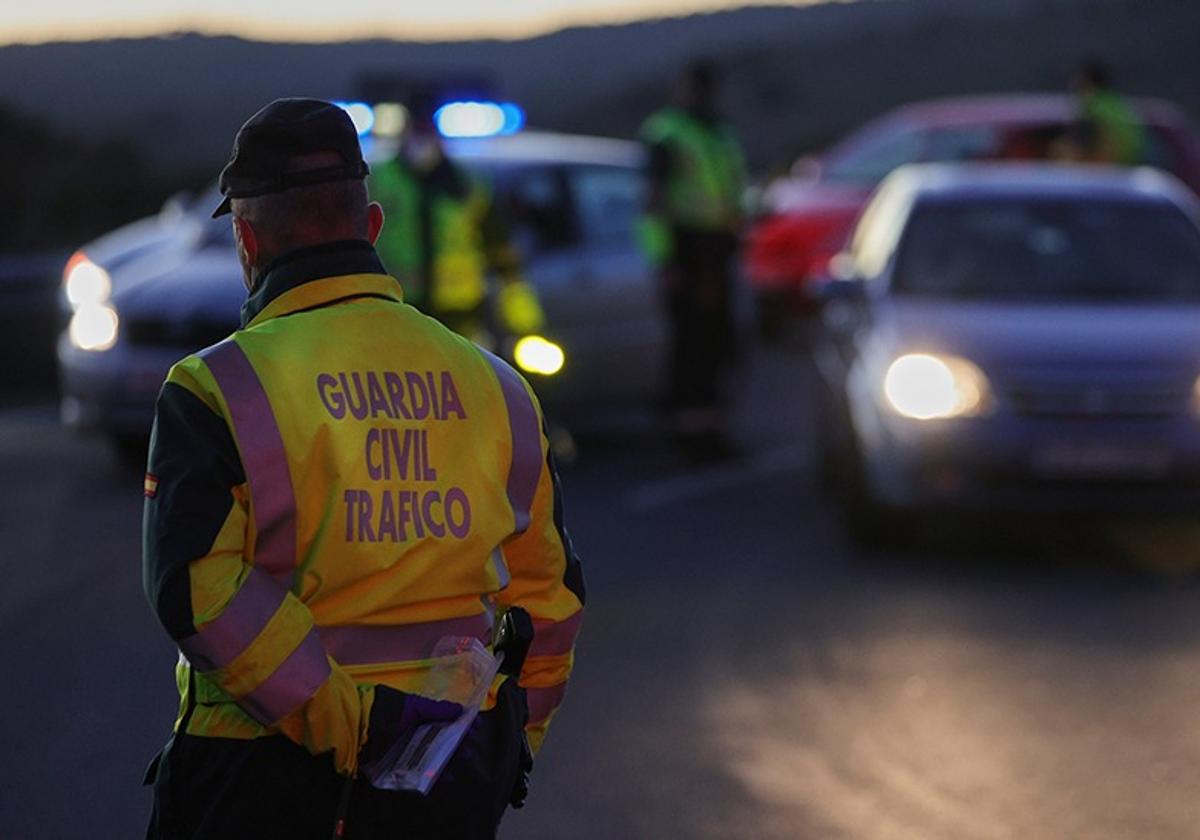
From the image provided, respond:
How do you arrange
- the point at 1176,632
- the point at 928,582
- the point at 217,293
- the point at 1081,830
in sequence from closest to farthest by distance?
1. the point at 1081,830
2. the point at 1176,632
3. the point at 928,582
4. the point at 217,293

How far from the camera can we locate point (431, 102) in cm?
1141

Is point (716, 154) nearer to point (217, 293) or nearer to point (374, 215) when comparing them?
point (217, 293)

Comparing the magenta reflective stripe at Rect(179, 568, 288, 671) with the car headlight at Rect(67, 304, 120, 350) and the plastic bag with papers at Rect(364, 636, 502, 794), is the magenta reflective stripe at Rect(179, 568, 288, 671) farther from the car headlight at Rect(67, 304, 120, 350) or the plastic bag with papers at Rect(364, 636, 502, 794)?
the car headlight at Rect(67, 304, 120, 350)

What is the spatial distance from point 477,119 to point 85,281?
251cm

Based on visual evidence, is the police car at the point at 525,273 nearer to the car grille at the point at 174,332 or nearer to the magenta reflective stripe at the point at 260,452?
the car grille at the point at 174,332

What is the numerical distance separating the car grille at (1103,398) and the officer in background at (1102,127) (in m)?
9.41

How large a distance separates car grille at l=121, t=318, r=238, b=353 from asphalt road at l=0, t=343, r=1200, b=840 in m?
0.74

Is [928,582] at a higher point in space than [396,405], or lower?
higher

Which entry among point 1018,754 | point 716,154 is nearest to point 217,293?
point 716,154

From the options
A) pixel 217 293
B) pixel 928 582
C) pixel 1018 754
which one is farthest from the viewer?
pixel 217 293

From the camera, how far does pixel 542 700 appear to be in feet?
12.6

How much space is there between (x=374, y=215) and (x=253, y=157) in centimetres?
24

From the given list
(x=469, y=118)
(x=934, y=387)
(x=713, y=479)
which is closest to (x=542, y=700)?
(x=934, y=387)

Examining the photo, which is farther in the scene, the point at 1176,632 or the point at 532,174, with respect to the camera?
the point at 532,174
